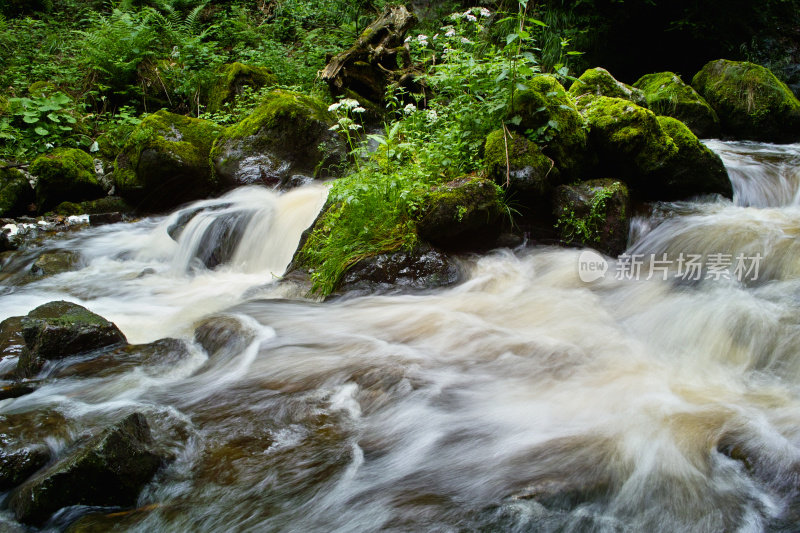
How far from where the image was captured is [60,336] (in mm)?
3734

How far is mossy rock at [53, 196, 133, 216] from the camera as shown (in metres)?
8.12

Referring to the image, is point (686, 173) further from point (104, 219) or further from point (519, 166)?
point (104, 219)

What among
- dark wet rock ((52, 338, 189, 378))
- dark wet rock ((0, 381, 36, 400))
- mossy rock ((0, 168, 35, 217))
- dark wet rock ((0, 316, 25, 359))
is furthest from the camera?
mossy rock ((0, 168, 35, 217))

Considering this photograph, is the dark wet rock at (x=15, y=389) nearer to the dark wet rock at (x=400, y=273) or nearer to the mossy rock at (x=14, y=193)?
the dark wet rock at (x=400, y=273)

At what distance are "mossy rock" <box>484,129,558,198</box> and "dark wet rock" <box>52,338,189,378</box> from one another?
10.4ft

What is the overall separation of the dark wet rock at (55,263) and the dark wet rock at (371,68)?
4.95 metres

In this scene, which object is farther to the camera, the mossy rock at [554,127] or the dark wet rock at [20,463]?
the mossy rock at [554,127]

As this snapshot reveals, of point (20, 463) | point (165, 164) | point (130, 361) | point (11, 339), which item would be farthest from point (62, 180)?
point (20, 463)

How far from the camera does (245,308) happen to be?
4.87 meters

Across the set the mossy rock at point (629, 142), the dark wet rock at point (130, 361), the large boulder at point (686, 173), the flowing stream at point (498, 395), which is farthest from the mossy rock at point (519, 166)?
the dark wet rock at point (130, 361)

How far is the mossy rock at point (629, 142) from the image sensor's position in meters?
5.38

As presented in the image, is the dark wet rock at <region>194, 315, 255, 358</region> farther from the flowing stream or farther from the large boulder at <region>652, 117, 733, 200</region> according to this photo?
the large boulder at <region>652, 117, 733, 200</region>

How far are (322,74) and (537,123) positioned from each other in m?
5.73

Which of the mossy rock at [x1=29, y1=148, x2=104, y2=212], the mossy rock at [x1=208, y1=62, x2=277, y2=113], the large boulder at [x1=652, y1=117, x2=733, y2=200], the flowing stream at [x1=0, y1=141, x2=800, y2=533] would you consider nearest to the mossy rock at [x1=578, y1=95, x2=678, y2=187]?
the large boulder at [x1=652, y1=117, x2=733, y2=200]
